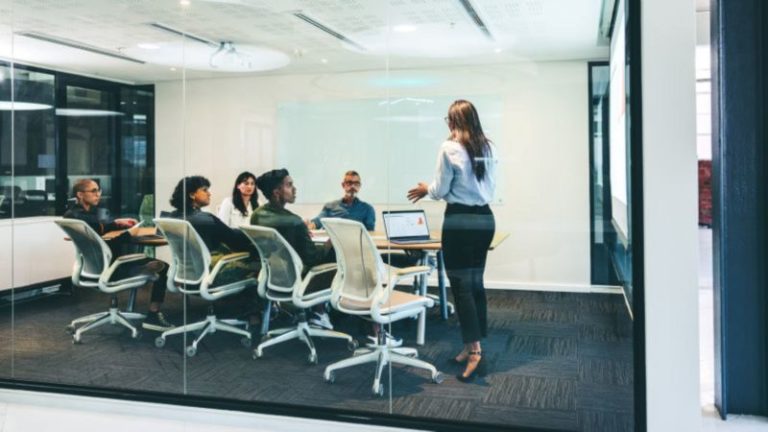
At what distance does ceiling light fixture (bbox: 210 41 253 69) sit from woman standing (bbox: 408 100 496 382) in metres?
1.14

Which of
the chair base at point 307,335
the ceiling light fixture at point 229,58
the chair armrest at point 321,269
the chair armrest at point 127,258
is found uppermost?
the ceiling light fixture at point 229,58

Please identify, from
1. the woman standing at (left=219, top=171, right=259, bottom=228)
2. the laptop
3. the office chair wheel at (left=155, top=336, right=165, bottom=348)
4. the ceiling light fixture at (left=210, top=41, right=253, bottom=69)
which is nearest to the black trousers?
the laptop

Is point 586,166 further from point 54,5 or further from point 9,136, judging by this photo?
point 9,136

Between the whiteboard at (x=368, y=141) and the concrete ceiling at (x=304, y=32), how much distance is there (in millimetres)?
196

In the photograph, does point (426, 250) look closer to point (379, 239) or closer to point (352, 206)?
point (379, 239)

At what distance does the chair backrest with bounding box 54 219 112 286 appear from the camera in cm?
376

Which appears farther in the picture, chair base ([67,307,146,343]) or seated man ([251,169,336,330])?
chair base ([67,307,146,343])

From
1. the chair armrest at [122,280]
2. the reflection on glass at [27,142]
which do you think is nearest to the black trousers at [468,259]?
the chair armrest at [122,280]

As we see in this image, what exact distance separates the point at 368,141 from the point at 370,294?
0.77 metres

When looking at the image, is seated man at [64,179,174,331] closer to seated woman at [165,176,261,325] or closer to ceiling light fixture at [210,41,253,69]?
seated woman at [165,176,261,325]

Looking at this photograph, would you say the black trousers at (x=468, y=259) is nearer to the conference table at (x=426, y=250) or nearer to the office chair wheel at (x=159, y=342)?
the conference table at (x=426, y=250)

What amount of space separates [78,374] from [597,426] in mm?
2869

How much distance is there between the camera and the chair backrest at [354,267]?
3.23 metres

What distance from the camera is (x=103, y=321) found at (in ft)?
12.2
